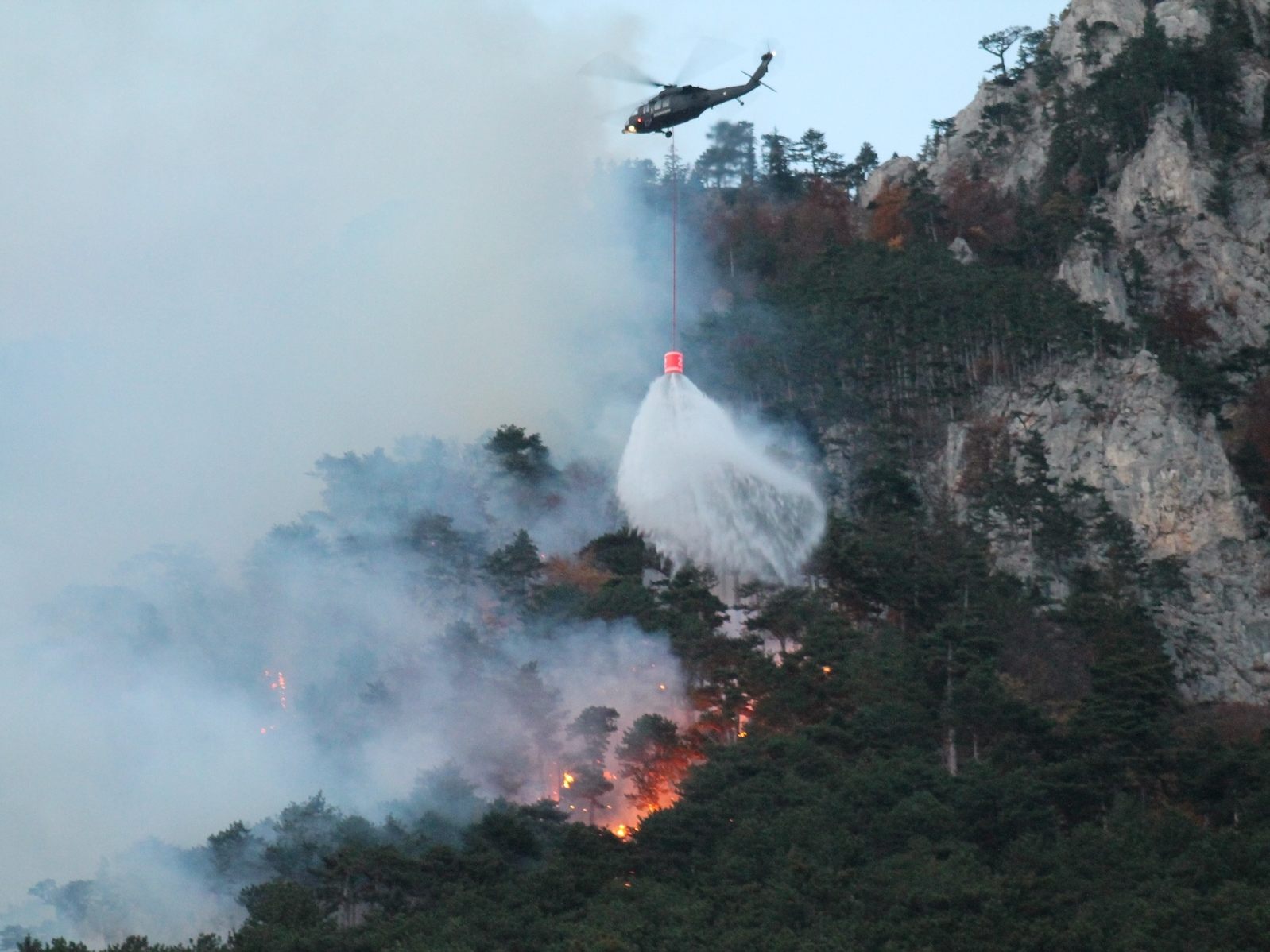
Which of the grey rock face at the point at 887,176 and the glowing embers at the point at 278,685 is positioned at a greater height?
the grey rock face at the point at 887,176

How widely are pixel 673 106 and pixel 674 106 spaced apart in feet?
0.09

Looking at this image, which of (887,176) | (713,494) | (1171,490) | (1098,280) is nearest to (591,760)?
(713,494)

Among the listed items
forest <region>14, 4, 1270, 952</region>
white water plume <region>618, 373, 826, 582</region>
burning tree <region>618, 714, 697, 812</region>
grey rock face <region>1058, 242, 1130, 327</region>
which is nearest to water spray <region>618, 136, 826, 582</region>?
white water plume <region>618, 373, 826, 582</region>

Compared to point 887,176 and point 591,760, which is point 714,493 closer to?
point 591,760

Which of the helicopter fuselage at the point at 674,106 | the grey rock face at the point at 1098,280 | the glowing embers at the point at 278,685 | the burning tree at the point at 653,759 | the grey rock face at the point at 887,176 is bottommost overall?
the burning tree at the point at 653,759

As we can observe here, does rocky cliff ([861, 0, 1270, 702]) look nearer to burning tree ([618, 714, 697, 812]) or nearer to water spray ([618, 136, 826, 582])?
water spray ([618, 136, 826, 582])

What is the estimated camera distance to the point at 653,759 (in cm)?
5022

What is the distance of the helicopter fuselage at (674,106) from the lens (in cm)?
4481

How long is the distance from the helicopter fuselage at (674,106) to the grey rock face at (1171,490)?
20468mm

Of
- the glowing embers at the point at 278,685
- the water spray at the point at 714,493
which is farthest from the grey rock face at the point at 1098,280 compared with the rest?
the glowing embers at the point at 278,685

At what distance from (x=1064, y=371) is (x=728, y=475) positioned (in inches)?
478

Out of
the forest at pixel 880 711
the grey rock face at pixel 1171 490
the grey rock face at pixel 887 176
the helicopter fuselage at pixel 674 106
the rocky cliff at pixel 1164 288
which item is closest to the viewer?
the forest at pixel 880 711

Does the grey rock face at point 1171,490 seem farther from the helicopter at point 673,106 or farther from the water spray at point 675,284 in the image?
the helicopter at point 673,106

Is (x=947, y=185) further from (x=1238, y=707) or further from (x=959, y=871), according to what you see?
(x=959, y=871)
